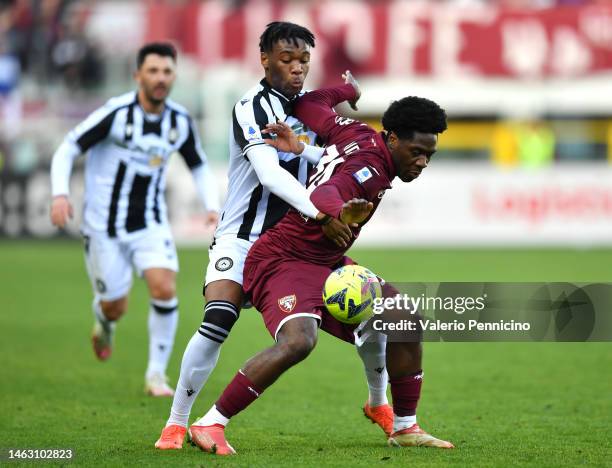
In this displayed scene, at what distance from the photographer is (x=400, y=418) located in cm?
659

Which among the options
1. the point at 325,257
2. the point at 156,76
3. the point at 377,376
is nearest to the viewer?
the point at 325,257

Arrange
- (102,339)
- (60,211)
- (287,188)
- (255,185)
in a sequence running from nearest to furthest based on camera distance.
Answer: (287,188) → (255,185) → (60,211) → (102,339)

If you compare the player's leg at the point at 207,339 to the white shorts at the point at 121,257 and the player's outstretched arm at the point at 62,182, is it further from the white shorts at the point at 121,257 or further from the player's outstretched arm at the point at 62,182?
the white shorts at the point at 121,257

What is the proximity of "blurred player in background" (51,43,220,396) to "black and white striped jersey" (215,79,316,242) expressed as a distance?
2168 millimetres

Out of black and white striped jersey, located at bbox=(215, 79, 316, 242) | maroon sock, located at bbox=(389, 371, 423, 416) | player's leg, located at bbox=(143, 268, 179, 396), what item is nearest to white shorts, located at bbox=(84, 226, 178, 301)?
player's leg, located at bbox=(143, 268, 179, 396)

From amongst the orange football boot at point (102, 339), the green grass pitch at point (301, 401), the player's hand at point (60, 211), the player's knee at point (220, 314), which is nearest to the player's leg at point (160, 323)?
the green grass pitch at point (301, 401)

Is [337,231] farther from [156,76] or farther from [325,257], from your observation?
[156,76]

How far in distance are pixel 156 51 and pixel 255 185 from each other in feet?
8.99

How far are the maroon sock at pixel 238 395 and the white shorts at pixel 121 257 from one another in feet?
9.95

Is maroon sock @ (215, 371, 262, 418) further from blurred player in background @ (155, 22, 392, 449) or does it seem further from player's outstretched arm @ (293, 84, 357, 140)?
player's outstretched arm @ (293, 84, 357, 140)

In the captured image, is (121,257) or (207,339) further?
(121,257)

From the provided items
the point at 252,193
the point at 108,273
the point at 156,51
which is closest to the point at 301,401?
the point at 108,273

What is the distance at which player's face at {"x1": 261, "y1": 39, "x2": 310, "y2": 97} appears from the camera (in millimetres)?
6535

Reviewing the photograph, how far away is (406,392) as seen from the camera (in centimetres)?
649
